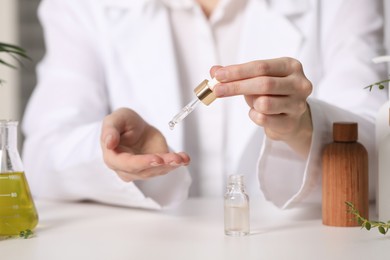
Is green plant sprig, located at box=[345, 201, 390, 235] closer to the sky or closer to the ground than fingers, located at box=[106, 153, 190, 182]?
closer to the ground

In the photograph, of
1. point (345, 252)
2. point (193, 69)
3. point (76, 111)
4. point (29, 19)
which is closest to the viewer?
point (345, 252)

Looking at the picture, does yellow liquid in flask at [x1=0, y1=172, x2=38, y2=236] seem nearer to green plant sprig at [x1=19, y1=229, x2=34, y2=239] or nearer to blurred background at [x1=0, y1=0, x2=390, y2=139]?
green plant sprig at [x1=19, y1=229, x2=34, y2=239]

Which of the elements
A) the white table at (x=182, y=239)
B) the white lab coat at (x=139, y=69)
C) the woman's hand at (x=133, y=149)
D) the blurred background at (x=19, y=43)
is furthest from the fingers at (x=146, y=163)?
the blurred background at (x=19, y=43)

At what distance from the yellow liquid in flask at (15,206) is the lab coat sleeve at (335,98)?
1.50ft

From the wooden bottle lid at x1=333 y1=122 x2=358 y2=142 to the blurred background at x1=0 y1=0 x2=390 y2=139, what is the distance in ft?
6.54

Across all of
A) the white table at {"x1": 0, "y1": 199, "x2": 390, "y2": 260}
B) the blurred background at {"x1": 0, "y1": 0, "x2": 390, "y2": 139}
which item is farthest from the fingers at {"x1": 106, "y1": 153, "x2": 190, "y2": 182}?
the blurred background at {"x1": 0, "y1": 0, "x2": 390, "y2": 139}

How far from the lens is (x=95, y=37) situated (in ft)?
6.34

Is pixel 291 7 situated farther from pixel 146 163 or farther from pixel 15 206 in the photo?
pixel 15 206

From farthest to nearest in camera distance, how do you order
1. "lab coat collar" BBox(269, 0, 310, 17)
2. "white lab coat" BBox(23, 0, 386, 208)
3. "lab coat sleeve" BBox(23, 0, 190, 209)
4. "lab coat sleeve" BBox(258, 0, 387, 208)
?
"lab coat collar" BBox(269, 0, 310, 17) → "white lab coat" BBox(23, 0, 386, 208) → "lab coat sleeve" BBox(23, 0, 190, 209) → "lab coat sleeve" BBox(258, 0, 387, 208)

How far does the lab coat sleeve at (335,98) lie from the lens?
1.34 metres

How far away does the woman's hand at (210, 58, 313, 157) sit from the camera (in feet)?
3.58

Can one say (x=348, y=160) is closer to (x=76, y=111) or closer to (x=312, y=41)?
(x=312, y=41)

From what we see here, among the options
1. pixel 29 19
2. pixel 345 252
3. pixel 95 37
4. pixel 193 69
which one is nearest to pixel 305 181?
pixel 345 252

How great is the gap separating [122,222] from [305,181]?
363 millimetres
